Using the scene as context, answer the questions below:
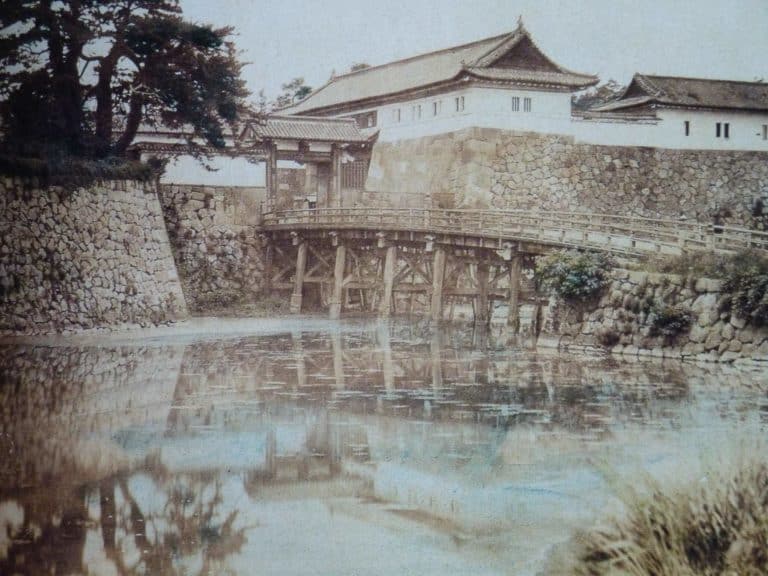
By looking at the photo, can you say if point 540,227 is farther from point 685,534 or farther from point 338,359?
point 685,534

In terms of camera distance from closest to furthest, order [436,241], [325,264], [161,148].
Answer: [436,241], [161,148], [325,264]

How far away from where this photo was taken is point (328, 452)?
8383 millimetres

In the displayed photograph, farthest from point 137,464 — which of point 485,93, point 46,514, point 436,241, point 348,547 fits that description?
point 485,93

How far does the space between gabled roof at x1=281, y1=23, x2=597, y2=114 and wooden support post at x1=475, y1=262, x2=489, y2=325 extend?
6.32 meters

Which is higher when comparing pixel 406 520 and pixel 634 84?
pixel 634 84

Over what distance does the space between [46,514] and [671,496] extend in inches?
162

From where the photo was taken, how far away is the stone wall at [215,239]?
22.5 meters

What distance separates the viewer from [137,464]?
308 inches

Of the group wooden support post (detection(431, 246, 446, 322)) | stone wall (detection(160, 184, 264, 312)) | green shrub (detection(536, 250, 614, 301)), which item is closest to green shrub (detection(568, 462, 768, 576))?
green shrub (detection(536, 250, 614, 301))

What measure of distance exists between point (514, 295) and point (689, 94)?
916cm

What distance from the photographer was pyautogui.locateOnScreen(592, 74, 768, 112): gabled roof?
2147 centimetres

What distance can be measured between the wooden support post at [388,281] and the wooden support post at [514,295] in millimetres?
3630

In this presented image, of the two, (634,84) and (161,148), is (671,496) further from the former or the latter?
(634,84)

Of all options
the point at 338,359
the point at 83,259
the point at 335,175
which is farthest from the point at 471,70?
the point at 83,259
